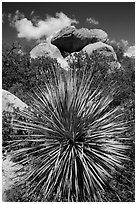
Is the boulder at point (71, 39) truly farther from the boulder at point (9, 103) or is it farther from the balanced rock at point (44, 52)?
the boulder at point (9, 103)

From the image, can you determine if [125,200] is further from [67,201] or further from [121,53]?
[121,53]

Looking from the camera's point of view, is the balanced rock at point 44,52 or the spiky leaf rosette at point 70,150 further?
the balanced rock at point 44,52

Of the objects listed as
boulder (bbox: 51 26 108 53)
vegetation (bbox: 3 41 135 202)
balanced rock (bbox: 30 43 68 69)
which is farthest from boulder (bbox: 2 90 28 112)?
boulder (bbox: 51 26 108 53)

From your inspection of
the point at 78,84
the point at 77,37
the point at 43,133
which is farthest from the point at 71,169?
the point at 77,37

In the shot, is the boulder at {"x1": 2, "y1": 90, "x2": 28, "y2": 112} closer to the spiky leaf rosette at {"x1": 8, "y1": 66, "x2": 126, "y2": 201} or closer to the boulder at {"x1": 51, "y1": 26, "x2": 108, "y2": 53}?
the spiky leaf rosette at {"x1": 8, "y1": 66, "x2": 126, "y2": 201}

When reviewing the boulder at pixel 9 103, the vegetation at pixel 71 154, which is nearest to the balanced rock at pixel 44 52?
the boulder at pixel 9 103

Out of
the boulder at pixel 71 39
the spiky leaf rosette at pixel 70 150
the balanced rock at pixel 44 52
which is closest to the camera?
the spiky leaf rosette at pixel 70 150

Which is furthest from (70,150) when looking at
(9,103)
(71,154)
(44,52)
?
(44,52)

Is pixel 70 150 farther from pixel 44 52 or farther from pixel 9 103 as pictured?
pixel 44 52

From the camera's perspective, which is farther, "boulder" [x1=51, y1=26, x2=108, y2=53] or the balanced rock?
"boulder" [x1=51, y1=26, x2=108, y2=53]

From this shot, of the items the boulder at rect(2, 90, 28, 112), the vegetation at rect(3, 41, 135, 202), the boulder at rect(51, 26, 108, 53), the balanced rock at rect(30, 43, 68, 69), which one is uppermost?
the boulder at rect(51, 26, 108, 53)
